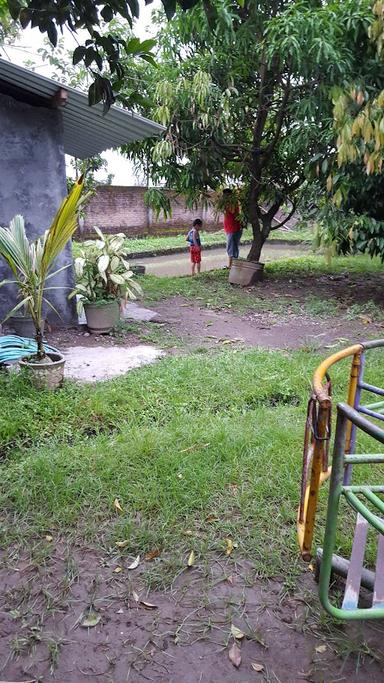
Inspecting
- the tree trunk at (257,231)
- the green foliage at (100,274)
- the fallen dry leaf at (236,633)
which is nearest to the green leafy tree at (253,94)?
the tree trunk at (257,231)

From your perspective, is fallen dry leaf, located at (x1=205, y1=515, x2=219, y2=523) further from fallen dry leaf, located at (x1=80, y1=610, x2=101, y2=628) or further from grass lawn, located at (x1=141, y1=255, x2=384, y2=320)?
grass lawn, located at (x1=141, y1=255, x2=384, y2=320)

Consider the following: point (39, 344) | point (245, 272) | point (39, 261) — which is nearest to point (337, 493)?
point (39, 344)

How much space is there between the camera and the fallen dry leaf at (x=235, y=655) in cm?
169

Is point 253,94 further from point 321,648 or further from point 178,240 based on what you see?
point 178,240

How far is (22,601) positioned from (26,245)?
2607mm

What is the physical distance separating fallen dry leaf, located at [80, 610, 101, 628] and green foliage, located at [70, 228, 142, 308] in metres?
3.90

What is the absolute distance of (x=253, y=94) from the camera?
26.3ft

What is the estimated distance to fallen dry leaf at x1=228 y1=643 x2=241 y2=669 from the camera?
1692 millimetres

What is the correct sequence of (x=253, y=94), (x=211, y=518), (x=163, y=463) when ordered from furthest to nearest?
(x=253, y=94) < (x=163, y=463) < (x=211, y=518)

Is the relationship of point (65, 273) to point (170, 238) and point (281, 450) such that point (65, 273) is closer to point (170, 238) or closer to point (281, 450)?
point (281, 450)

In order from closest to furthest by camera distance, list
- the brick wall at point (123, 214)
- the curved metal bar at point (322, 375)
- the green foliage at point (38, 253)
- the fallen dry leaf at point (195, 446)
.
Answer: the curved metal bar at point (322, 375) < the fallen dry leaf at point (195, 446) < the green foliage at point (38, 253) < the brick wall at point (123, 214)

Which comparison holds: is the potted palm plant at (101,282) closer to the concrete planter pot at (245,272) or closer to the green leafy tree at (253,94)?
the green leafy tree at (253,94)

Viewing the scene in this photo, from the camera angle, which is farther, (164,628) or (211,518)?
(211,518)

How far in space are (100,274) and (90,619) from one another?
3988 mm
